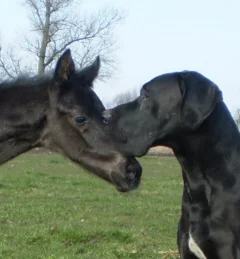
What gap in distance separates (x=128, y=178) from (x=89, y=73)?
0.93 meters

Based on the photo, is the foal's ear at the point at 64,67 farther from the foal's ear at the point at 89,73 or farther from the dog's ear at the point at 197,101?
the dog's ear at the point at 197,101

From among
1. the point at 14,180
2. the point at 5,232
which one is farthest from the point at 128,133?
the point at 14,180

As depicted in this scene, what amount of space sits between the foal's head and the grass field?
0.42m

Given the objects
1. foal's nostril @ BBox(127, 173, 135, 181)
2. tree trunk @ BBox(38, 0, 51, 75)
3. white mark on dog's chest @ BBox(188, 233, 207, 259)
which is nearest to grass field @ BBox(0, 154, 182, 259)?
foal's nostril @ BBox(127, 173, 135, 181)

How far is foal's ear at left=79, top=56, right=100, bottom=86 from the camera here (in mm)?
5891

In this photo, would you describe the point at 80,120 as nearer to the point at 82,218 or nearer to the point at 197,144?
the point at 197,144

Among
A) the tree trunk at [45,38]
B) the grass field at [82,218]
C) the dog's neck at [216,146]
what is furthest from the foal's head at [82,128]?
the tree trunk at [45,38]

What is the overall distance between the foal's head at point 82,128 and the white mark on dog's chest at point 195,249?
674mm

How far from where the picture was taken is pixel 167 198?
1397 cm

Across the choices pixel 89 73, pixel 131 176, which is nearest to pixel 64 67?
pixel 89 73

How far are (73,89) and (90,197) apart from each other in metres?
7.92

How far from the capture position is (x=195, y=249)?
5934 millimetres

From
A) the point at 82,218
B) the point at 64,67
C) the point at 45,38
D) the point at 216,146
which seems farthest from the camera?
the point at 45,38

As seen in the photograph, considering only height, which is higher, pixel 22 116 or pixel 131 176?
pixel 22 116
